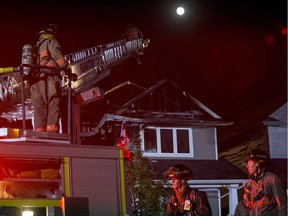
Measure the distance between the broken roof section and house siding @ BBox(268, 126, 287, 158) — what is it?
10.3 feet

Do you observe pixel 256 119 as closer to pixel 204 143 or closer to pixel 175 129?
pixel 204 143

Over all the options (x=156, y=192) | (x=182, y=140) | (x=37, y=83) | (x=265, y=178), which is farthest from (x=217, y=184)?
(x=265, y=178)

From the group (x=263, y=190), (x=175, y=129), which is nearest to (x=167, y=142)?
(x=175, y=129)

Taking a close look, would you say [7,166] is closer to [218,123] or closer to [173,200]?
[173,200]

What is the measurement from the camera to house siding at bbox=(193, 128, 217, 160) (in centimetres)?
2161

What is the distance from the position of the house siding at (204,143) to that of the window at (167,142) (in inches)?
10.4

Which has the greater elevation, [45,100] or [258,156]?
[45,100]

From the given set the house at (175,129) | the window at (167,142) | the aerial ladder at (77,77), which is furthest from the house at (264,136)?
the aerial ladder at (77,77)

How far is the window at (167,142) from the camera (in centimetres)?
2042

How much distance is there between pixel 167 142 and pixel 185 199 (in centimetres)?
1432

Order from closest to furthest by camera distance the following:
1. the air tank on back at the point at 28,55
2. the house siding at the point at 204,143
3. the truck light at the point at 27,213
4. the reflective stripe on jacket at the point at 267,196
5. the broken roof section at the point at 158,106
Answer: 1. the reflective stripe on jacket at the point at 267,196
2. the truck light at the point at 27,213
3. the air tank on back at the point at 28,55
4. the broken roof section at the point at 158,106
5. the house siding at the point at 204,143

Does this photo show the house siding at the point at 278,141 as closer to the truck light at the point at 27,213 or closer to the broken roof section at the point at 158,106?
Result: the broken roof section at the point at 158,106

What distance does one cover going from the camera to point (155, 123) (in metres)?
20.3

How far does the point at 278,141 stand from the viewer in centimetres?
2423
